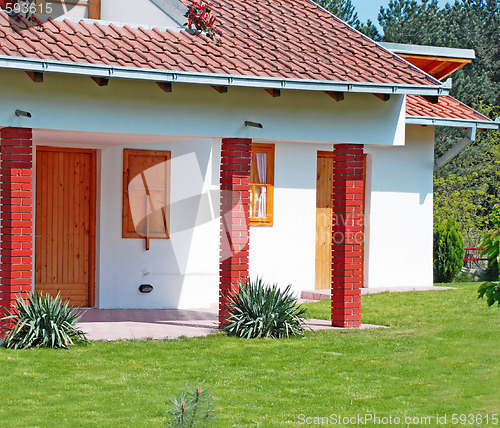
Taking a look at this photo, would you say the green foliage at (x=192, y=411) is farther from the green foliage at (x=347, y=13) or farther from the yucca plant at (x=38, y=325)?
the green foliage at (x=347, y=13)

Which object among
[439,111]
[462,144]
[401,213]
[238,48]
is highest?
[238,48]

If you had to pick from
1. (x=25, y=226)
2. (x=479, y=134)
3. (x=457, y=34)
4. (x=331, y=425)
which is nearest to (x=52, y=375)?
(x=25, y=226)

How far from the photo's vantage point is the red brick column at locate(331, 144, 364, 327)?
12.1 meters

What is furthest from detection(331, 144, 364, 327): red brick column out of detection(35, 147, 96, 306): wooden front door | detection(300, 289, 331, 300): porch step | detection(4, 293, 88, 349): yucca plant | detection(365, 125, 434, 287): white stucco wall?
detection(365, 125, 434, 287): white stucco wall

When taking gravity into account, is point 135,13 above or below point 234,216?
above

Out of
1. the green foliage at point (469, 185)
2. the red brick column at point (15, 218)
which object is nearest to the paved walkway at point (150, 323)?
the red brick column at point (15, 218)

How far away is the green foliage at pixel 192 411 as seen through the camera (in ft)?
13.4

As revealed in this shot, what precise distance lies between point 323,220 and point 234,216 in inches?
221

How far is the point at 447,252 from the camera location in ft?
67.3

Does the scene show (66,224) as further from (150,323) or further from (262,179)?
(262,179)

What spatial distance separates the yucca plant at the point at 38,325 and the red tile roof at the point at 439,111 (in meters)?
8.37

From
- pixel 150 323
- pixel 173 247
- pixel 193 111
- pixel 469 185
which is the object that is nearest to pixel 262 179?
pixel 173 247

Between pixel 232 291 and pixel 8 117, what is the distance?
3620 millimetres

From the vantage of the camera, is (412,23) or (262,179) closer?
(262,179)
